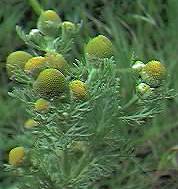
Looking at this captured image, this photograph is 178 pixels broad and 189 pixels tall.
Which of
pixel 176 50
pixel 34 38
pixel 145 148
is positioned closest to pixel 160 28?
pixel 176 50

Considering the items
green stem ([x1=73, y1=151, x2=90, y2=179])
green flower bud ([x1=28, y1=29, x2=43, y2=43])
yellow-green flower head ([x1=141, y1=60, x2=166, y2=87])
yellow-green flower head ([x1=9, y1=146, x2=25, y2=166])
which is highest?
green flower bud ([x1=28, y1=29, x2=43, y2=43])

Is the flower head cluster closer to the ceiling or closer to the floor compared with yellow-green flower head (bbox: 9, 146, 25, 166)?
closer to the ceiling

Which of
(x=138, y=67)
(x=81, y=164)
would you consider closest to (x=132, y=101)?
(x=138, y=67)

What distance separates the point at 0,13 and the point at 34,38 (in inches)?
32.8

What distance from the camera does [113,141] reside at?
1.39 m

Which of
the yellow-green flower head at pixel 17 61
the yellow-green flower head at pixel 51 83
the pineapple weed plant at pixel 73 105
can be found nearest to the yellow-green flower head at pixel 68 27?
the pineapple weed plant at pixel 73 105

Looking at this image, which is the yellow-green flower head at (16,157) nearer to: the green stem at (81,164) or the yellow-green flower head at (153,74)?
the green stem at (81,164)

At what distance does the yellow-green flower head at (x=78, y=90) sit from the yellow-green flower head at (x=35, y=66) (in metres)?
0.08

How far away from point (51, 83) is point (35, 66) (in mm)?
83

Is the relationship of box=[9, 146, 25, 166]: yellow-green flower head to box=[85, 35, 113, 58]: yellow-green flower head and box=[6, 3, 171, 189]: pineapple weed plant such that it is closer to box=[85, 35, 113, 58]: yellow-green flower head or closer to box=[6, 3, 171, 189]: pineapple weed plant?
box=[6, 3, 171, 189]: pineapple weed plant

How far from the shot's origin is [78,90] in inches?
48.7

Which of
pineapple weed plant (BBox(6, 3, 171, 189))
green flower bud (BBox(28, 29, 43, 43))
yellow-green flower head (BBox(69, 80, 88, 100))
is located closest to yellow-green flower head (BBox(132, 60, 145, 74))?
pineapple weed plant (BBox(6, 3, 171, 189))

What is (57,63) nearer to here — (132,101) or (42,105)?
(42,105)

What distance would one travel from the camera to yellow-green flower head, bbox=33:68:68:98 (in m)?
1.20
